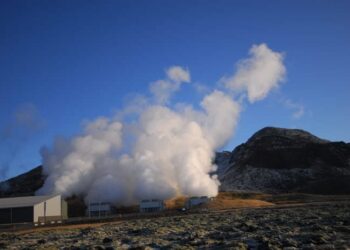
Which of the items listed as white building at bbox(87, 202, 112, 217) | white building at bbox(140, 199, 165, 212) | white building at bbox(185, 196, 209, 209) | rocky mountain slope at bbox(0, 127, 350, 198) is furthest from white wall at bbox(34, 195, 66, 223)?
rocky mountain slope at bbox(0, 127, 350, 198)

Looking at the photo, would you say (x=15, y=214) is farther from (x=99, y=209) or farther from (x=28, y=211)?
(x=99, y=209)

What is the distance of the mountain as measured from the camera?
401 ft

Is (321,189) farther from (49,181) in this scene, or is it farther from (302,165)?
(49,181)

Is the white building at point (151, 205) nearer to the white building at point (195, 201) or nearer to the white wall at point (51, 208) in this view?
the white building at point (195, 201)

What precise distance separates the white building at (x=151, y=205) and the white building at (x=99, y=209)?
6.66m

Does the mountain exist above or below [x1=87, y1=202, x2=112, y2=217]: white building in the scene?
above

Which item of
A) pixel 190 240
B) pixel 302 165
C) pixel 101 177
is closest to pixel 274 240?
pixel 190 240

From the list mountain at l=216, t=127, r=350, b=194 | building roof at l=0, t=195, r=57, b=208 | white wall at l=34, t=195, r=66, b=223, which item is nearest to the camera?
white wall at l=34, t=195, r=66, b=223

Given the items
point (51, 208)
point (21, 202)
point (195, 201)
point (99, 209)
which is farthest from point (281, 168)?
point (21, 202)

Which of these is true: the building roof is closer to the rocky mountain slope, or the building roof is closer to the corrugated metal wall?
the corrugated metal wall

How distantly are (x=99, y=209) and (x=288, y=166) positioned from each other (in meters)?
67.6

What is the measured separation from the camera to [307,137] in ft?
503

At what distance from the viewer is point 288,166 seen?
136 meters

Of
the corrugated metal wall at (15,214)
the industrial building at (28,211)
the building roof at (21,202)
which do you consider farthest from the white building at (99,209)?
the corrugated metal wall at (15,214)
